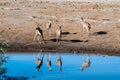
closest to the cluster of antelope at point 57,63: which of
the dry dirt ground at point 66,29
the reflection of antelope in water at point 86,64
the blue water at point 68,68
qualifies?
the reflection of antelope in water at point 86,64

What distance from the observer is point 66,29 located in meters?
36.6

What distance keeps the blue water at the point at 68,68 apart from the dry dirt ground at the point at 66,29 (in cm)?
204

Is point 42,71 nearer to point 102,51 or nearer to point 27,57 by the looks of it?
point 27,57

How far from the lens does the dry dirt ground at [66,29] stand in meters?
30.9

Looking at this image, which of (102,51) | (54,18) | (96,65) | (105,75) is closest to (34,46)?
(102,51)

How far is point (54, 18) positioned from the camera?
139ft

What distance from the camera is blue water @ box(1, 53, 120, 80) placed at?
74.4ft

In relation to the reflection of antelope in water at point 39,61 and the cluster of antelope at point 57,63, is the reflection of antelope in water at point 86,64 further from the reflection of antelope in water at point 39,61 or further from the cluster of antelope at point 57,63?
the reflection of antelope in water at point 39,61

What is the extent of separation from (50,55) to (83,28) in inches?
333

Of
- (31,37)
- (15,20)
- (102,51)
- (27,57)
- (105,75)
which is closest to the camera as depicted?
(105,75)

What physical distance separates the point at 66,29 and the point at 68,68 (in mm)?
11920

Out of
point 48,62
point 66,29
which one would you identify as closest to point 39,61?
point 48,62

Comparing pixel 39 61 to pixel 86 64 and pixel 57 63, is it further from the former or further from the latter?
pixel 86 64

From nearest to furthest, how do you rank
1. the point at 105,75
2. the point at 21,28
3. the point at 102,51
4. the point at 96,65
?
the point at 105,75 → the point at 96,65 → the point at 102,51 → the point at 21,28
